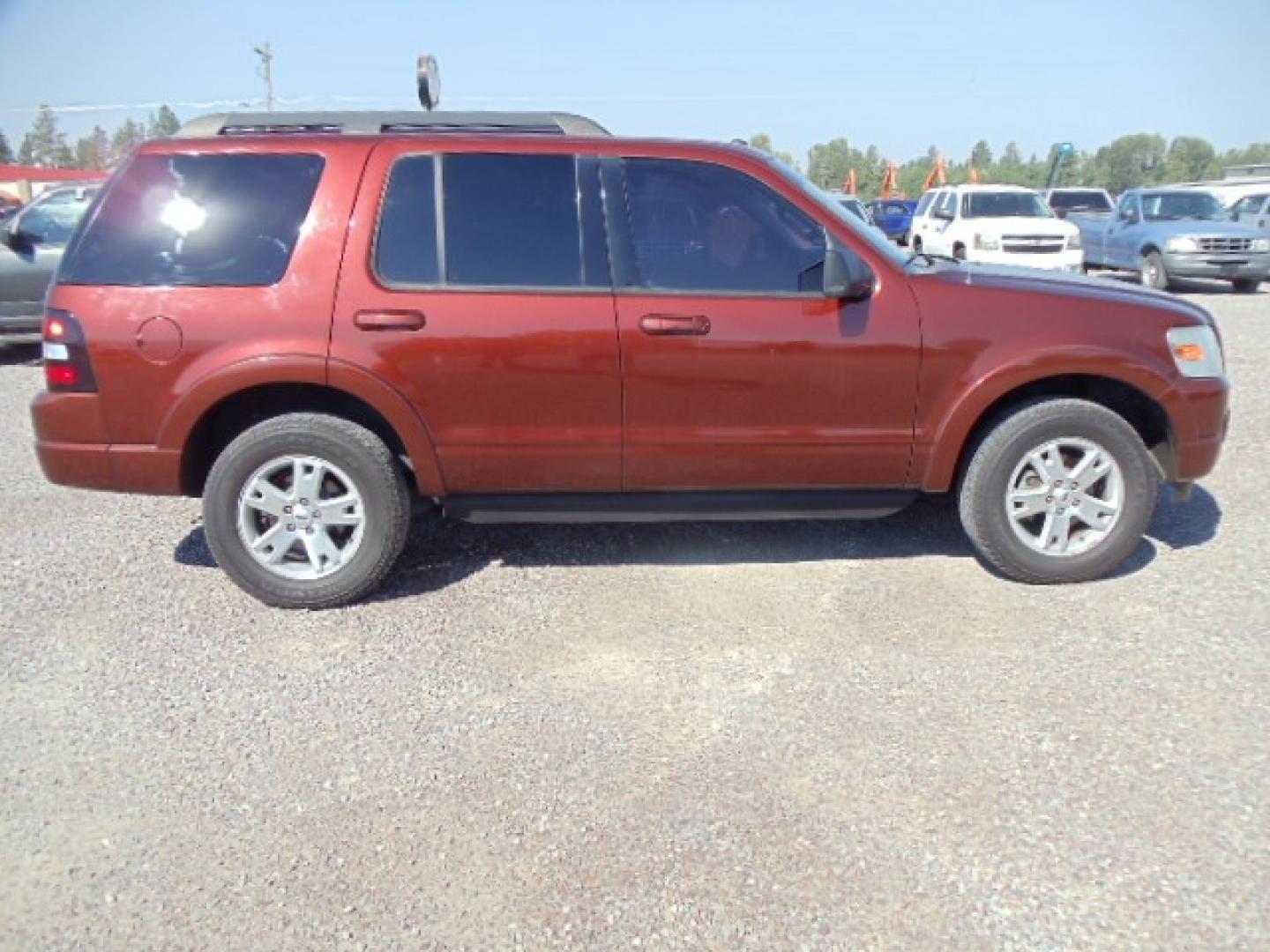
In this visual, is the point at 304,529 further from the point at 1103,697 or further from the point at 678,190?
the point at 1103,697

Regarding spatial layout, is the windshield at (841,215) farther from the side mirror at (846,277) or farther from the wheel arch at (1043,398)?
the wheel arch at (1043,398)

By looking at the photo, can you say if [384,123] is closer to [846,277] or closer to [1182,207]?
[846,277]

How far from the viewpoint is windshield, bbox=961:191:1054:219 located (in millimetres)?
15008

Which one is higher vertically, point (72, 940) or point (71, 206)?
point (71, 206)

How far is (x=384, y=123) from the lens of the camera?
12.9 ft

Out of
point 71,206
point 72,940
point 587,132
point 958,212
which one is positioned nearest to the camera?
point 72,940

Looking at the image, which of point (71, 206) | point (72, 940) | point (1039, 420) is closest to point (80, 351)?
point (72, 940)

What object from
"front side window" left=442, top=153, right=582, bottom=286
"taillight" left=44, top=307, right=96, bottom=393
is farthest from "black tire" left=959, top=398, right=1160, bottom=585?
"taillight" left=44, top=307, right=96, bottom=393

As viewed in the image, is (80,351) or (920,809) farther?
(80,351)

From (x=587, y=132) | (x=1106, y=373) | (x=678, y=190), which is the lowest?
(x=1106, y=373)

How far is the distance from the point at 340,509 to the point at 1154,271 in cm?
1565

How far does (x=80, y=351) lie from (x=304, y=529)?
112 cm

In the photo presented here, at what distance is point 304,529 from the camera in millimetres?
3809

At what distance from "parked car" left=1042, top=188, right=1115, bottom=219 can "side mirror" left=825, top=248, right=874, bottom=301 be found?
2049 centimetres
